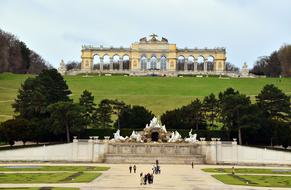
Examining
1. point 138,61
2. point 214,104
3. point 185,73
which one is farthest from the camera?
point 138,61

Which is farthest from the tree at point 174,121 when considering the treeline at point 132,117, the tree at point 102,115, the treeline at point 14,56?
the treeline at point 14,56

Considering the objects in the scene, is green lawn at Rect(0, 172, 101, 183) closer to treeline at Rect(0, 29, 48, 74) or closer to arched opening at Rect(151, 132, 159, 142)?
arched opening at Rect(151, 132, 159, 142)

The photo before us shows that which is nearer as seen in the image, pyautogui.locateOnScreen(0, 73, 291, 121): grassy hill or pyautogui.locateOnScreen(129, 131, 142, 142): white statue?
pyautogui.locateOnScreen(129, 131, 142, 142): white statue

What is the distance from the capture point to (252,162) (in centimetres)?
4741

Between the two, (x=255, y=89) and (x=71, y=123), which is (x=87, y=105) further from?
(x=255, y=89)

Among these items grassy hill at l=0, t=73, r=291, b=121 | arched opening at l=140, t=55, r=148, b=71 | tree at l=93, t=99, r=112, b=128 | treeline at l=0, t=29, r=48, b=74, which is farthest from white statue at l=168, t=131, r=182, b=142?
arched opening at l=140, t=55, r=148, b=71

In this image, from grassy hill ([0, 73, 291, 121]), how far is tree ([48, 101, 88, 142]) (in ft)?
52.9

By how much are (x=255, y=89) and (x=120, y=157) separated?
47.3 metres

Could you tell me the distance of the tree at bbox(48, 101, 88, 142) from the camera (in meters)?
52.1

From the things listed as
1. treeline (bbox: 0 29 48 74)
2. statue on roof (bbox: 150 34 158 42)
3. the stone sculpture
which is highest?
statue on roof (bbox: 150 34 158 42)

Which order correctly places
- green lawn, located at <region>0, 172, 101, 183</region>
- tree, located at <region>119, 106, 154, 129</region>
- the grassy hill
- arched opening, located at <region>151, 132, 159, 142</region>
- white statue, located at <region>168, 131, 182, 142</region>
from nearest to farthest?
green lawn, located at <region>0, 172, 101, 183</region>
white statue, located at <region>168, 131, 182, 142</region>
arched opening, located at <region>151, 132, 159, 142</region>
tree, located at <region>119, 106, 154, 129</region>
the grassy hill

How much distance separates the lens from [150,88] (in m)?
89.8

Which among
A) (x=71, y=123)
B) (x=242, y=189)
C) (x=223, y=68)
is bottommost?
(x=242, y=189)

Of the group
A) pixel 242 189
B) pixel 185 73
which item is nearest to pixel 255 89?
pixel 185 73
